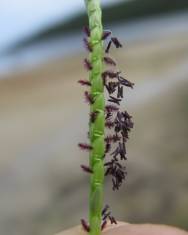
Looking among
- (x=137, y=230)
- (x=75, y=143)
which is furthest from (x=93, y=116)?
(x=75, y=143)

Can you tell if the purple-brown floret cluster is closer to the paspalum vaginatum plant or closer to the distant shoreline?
the paspalum vaginatum plant

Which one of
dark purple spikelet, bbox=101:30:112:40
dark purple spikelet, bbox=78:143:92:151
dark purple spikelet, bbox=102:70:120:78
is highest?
dark purple spikelet, bbox=101:30:112:40

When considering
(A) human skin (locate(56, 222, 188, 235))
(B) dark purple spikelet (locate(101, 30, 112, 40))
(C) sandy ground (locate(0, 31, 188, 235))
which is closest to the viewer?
(B) dark purple spikelet (locate(101, 30, 112, 40))

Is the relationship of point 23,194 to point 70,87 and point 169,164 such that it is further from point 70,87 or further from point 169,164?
point 70,87

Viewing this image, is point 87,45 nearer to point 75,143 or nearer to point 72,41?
point 75,143

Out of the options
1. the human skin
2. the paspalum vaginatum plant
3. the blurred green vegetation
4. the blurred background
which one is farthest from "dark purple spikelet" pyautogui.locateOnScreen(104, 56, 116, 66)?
the blurred green vegetation

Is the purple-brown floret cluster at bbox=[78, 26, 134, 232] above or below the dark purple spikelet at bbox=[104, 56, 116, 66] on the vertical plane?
below

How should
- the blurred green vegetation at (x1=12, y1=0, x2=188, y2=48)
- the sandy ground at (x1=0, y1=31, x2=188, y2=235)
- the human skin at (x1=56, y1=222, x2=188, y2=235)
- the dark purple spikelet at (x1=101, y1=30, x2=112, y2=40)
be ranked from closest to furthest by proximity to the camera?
the dark purple spikelet at (x1=101, y1=30, x2=112, y2=40), the human skin at (x1=56, y1=222, x2=188, y2=235), the sandy ground at (x1=0, y1=31, x2=188, y2=235), the blurred green vegetation at (x1=12, y1=0, x2=188, y2=48)
